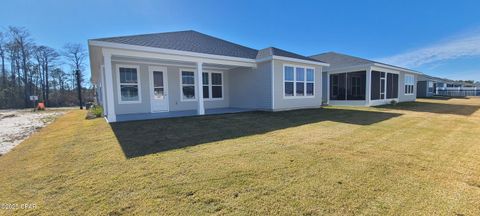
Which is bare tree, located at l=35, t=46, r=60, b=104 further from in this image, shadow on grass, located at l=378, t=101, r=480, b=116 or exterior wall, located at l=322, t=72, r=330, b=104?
shadow on grass, located at l=378, t=101, r=480, b=116

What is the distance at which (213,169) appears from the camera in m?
3.10

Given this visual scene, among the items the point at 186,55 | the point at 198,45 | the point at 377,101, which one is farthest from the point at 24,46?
the point at 377,101

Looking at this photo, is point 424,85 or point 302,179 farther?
point 424,85

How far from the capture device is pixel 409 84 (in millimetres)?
18734

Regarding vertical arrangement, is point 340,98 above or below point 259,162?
above

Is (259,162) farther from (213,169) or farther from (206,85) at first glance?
(206,85)

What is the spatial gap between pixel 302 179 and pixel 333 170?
2.05ft

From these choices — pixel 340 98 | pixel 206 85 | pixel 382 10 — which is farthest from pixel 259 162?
pixel 382 10

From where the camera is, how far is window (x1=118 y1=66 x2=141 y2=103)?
29.5 feet

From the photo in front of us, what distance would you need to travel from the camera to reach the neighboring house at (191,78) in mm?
8164

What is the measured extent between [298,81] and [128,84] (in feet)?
28.2

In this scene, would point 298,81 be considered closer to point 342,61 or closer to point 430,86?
point 342,61

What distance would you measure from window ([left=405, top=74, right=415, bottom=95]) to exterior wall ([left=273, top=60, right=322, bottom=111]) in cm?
1152

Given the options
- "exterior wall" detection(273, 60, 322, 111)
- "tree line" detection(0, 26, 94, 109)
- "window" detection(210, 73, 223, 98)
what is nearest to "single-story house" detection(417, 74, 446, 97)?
"exterior wall" detection(273, 60, 322, 111)
